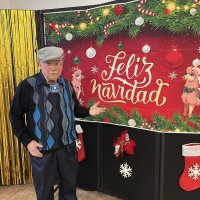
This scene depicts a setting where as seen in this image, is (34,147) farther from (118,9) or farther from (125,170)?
(118,9)

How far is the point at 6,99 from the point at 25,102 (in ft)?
2.90

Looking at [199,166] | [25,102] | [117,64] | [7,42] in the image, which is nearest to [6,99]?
[7,42]

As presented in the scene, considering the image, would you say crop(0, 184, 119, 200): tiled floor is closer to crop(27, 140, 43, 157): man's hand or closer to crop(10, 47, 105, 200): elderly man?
crop(10, 47, 105, 200): elderly man

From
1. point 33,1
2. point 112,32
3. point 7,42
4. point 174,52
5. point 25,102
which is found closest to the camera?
point 25,102

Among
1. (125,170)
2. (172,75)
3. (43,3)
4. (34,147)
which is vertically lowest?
(125,170)

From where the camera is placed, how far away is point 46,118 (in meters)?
1.83

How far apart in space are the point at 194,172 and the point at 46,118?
1.12 metres

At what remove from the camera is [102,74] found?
237 cm

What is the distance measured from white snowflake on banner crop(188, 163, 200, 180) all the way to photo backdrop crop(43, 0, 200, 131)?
29 cm

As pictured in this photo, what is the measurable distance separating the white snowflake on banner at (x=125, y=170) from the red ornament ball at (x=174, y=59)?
34.6 inches

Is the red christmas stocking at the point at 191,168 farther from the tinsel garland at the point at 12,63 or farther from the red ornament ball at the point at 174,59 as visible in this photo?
the tinsel garland at the point at 12,63

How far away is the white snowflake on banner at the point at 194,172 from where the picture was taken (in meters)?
2.08

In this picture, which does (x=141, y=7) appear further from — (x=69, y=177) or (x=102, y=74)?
(x=69, y=177)

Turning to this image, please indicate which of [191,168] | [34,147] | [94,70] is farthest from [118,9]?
[191,168]
